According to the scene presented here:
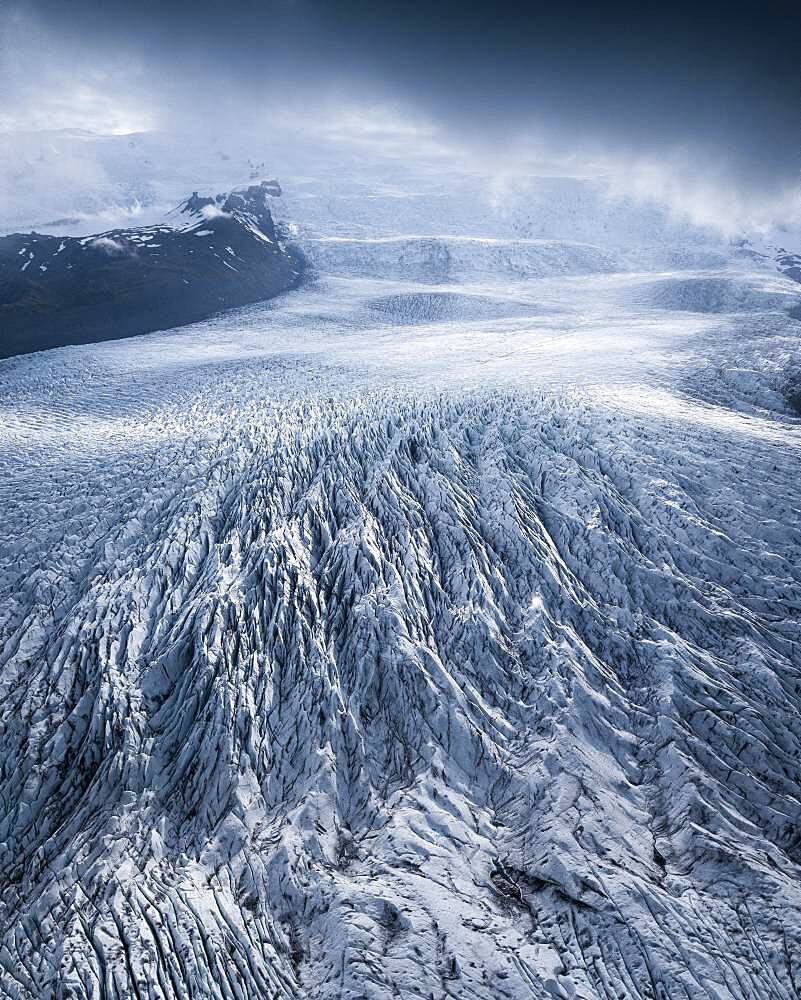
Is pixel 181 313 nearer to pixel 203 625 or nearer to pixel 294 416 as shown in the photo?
pixel 294 416

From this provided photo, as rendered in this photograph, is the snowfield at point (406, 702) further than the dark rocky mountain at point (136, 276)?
No

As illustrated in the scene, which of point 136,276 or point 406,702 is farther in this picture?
point 136,276

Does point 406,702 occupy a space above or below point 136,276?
below

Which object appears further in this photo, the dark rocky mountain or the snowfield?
the dark rocky mountain
